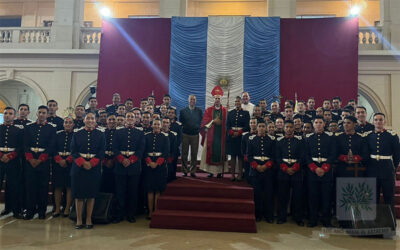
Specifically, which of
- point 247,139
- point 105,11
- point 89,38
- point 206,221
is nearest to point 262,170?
point 247,139

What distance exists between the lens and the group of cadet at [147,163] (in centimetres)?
430

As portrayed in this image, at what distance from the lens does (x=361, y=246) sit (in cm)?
371

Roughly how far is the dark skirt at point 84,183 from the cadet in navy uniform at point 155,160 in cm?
78

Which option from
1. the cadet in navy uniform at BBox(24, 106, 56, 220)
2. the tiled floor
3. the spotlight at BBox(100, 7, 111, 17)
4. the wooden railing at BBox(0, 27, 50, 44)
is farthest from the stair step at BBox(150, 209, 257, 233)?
the spotlight at BBox(100, 7, 111, 17)

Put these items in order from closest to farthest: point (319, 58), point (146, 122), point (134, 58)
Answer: point (146, 122) → point (319, 58) → point (134, 58)

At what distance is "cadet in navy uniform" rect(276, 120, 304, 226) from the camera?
15.3 ft

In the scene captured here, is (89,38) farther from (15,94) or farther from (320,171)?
(320,171)

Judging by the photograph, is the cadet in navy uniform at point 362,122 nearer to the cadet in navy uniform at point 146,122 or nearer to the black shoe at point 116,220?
the cadet in navy uniform at point 146,122

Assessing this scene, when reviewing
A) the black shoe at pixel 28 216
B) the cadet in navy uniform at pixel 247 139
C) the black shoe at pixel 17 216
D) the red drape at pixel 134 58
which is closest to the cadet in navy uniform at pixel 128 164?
the black shoe at pixel 28 216

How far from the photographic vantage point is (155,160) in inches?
189

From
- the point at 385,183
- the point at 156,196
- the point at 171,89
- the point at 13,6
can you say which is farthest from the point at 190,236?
the point at 13,6

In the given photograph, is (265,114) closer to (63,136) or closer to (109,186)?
(109,186)

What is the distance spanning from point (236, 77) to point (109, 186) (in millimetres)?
5333

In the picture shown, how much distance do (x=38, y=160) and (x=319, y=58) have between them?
24.7 ft
